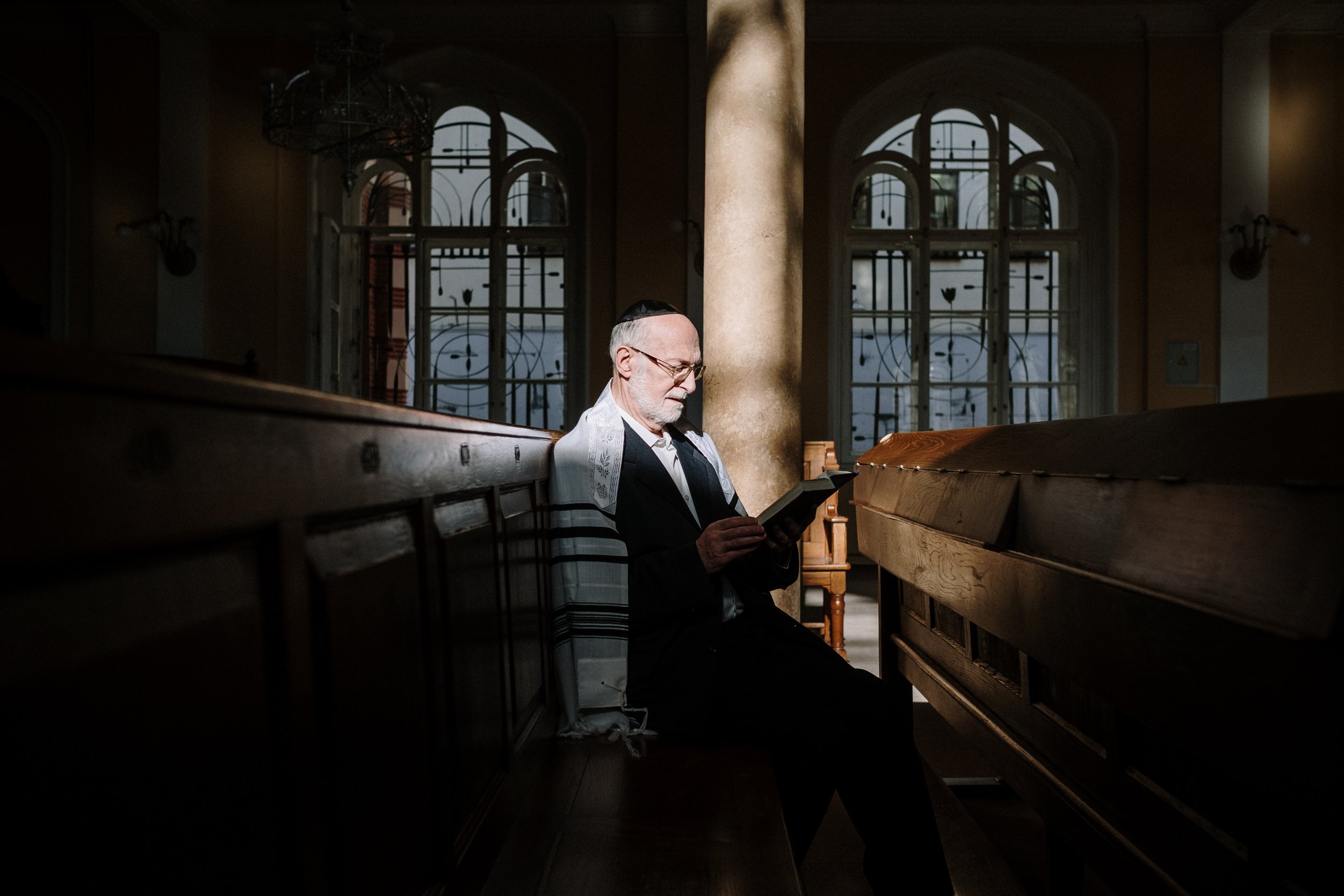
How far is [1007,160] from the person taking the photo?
8141mm

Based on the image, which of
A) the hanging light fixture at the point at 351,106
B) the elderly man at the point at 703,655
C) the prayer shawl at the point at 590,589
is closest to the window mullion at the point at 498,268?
the hanging light fixture at the point at 351,106

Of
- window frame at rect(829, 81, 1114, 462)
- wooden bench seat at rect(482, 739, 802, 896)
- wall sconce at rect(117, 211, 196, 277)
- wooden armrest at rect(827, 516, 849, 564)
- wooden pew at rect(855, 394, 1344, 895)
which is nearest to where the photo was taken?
wooden pew at rect(855, 394, 1344, 895)

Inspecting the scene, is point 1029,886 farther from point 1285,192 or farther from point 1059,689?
point 1285,192

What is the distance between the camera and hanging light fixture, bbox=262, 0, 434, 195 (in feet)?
17.0

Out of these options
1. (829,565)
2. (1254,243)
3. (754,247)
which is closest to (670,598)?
(754,247)

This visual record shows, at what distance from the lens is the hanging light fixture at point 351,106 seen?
5.17 m

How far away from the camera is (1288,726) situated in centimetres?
92

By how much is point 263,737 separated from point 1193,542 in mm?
1000

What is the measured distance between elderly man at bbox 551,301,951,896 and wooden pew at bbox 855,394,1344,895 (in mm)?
281

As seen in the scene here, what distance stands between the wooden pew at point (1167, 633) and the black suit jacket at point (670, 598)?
536 mm

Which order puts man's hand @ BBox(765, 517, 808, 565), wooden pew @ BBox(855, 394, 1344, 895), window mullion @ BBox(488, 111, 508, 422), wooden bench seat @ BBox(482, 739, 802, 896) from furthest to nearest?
window mullion @ BBox(488, 111, 508, 422)
man's hand @ BBox(765, 517, 808, 565)
wooden bench seat @ BBox(482, 739, 802, 896)
wooden pew @ BBox(855, 394, 1344, 895)

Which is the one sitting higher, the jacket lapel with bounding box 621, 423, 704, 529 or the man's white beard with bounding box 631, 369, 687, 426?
the man's white beard with bounding box 631, 369, 687, 426

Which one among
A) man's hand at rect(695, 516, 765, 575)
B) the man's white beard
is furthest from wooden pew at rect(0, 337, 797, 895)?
the man's white beard

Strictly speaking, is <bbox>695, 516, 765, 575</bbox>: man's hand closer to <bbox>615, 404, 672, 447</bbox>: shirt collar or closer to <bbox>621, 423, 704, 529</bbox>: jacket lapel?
<bbox>621, 423, 704, 529</bbox>: jacket lapel
